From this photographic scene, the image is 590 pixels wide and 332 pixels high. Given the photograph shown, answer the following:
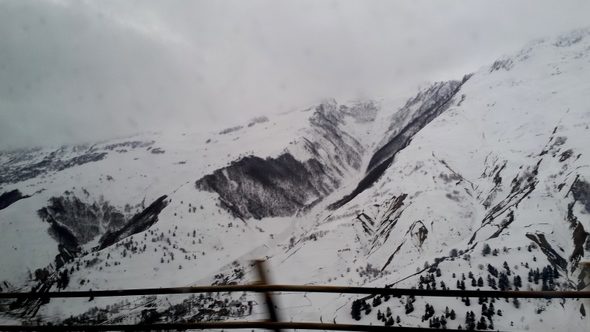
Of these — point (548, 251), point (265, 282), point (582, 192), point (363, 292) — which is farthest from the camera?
point (582, 192)

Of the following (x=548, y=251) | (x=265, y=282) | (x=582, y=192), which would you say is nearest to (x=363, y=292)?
(x=265, y=282)

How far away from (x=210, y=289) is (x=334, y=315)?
89.7m

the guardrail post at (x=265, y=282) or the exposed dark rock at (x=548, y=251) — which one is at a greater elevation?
the guardrail post at (x=265, y=282)

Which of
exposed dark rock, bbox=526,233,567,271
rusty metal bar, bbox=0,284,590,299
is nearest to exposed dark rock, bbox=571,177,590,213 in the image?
exposed dark rock, bbox=526,233,567,271

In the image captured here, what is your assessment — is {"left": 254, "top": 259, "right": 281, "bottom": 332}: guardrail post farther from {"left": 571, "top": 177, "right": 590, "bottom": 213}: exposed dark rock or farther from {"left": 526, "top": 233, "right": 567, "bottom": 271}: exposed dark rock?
{"left": 571, "top": 177, "right": 590, "bottom": 213}: exposed dark rock

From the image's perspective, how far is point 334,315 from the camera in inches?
3514

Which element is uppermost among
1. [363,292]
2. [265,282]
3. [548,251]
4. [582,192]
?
[265,282]

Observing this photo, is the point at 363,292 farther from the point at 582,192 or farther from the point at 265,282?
the point at 582,192

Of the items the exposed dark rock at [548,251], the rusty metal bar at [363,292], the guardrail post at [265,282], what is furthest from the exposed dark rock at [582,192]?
the guardrail post at [265,282]

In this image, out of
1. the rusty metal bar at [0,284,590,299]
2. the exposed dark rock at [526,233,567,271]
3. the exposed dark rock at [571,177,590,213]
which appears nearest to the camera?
the rusty metal bar at [0,284,590,299]

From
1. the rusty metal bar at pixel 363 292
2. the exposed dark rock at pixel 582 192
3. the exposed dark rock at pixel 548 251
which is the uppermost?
the rusty metal bar at pixel 363 292

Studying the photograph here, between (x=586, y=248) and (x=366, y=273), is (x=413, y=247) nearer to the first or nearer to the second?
(x=366, y=273)

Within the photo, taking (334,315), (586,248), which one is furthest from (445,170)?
(334,315)

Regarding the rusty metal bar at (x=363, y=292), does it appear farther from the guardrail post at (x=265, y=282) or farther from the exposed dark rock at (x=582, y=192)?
the exposed dark rock at (x=582, y=192)
